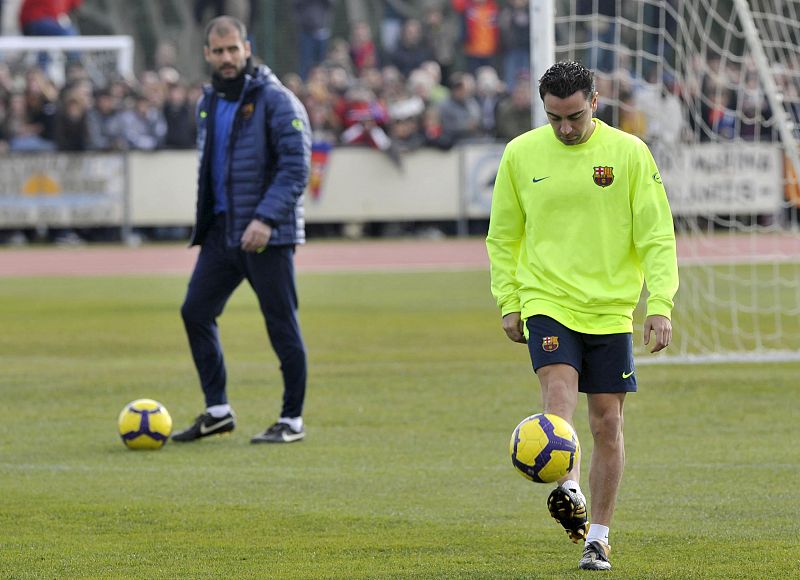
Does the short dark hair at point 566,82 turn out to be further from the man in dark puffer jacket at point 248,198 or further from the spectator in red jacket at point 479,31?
the spectator in red jacket at point 479,31

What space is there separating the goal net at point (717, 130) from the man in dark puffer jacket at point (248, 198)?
3.34m

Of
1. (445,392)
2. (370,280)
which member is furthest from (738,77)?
(445,392)

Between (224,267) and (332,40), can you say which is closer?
(224,267)

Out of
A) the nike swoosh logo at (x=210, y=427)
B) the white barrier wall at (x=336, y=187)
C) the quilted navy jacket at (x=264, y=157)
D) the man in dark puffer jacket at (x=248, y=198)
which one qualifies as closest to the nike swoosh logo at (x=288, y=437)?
the man in dark puffer jacket at (x=248, y=198)

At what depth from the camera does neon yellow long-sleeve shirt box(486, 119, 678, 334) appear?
7.02m

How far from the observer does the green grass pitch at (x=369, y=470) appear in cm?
732

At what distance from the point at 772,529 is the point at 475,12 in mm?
25893

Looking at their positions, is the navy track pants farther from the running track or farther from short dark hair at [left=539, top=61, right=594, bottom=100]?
the running track

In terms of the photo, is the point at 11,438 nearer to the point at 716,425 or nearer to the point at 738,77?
the point at 716,425

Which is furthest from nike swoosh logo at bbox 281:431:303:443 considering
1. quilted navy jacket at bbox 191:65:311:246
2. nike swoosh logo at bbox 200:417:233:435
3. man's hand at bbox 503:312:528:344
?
man's hand at bbox 503:312:528:344

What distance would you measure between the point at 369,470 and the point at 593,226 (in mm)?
2839

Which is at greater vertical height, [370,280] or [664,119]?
[664,119]

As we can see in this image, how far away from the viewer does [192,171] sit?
93.7 ft

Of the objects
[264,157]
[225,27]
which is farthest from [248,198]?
[225,27]
